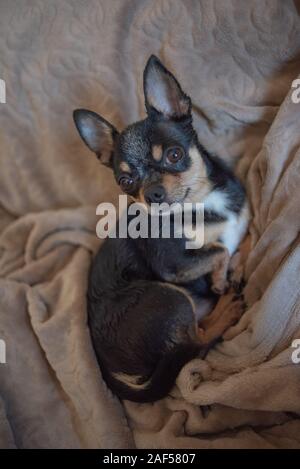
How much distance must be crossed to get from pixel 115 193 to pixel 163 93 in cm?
50

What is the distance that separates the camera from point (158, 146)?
52.3 inches

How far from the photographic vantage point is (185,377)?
1.34m

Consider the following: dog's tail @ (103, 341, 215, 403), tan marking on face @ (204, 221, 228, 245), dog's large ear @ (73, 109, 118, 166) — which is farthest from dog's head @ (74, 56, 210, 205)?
dog's tail @ (103, 341, 215, 403)

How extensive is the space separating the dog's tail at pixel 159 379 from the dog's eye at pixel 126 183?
1.70 feet

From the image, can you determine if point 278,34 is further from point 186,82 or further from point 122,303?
point 122,303

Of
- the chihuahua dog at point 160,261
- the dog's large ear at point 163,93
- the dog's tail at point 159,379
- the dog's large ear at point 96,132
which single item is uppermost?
the dog's large ear at point 163,93

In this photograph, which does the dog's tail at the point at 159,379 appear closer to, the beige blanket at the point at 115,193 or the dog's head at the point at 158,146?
the beige blanket at the point at 115,193

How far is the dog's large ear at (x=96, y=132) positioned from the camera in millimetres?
1387

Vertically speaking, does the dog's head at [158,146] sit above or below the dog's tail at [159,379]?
above

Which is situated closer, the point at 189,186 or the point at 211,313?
the point at 189,186

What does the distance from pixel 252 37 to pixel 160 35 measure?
12.1 inches

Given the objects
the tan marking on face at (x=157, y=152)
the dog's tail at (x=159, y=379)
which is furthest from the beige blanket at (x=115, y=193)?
the tan marking on face at (x=157, y=152)
